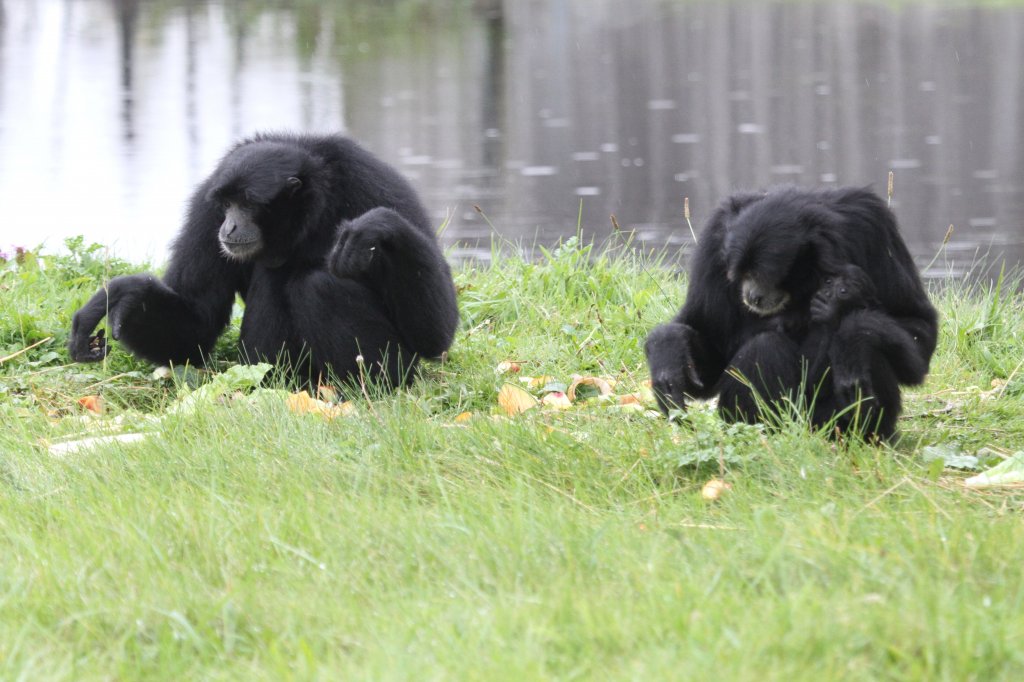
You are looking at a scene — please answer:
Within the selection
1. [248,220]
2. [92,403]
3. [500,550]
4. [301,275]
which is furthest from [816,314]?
[92,403]

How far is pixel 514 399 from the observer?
215 inches

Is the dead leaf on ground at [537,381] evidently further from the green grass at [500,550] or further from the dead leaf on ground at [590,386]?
the green grass at [500,550]

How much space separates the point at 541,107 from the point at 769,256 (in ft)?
66.1

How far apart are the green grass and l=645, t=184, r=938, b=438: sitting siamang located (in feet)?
0.78

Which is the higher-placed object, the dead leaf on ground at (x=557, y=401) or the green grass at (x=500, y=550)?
the green grass at (x=500, y=550)

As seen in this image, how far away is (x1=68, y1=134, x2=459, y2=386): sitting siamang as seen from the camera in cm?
589

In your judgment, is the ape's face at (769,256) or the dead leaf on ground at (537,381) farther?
Result: the dead leaf on ground at (537,381)

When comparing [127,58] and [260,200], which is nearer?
[260,200]

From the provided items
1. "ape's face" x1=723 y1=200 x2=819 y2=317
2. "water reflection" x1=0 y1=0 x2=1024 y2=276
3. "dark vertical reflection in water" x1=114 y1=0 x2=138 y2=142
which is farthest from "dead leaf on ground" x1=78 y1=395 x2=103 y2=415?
"dark vertical reflection in water" x1=114 y1=0 x2=138 y2=142

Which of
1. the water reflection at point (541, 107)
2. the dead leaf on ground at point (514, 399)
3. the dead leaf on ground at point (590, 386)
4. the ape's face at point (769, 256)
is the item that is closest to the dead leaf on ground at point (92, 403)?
the dead leaf on ground at point (514, 399)

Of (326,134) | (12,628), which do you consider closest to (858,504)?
(12,628)

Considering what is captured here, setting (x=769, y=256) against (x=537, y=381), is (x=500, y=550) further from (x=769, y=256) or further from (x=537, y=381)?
(x=537, y=381)

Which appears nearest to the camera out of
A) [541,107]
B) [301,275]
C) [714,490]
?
[714,490]

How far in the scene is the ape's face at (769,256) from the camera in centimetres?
462
